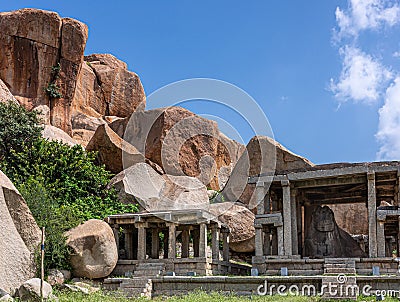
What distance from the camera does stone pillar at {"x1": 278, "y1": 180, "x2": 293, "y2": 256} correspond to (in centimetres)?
2594

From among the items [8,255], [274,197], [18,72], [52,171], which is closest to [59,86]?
[18,72]

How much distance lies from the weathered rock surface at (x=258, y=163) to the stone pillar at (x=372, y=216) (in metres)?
12.7

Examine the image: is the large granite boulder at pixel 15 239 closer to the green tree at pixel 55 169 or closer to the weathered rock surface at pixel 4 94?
the green tree at pixel 55 169

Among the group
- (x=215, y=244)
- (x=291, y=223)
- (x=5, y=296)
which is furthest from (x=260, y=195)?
(x=5, y=296)

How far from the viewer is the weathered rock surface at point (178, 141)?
39.7m

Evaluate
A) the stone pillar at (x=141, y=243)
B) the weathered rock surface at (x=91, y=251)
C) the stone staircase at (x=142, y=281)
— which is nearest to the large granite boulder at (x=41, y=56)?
the stone pillar at (x=141, y=243)

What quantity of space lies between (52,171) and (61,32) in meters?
15.8

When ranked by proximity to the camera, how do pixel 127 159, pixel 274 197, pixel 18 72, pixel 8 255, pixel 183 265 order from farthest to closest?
1. pixel 18 72
2. pixel 127 159
3. pixel 274 197
4. pixel 183 265
5. pixel 8 255

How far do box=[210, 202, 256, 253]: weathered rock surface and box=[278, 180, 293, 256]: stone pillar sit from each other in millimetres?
7025

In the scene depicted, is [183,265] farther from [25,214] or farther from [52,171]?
[52,171]

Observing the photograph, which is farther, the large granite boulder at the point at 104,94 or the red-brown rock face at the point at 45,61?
the large granite boulder at the point at 104,94

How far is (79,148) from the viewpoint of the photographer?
34.1 meters

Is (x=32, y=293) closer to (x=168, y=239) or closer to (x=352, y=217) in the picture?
(x=168, y=239)

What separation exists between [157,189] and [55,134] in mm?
8445
